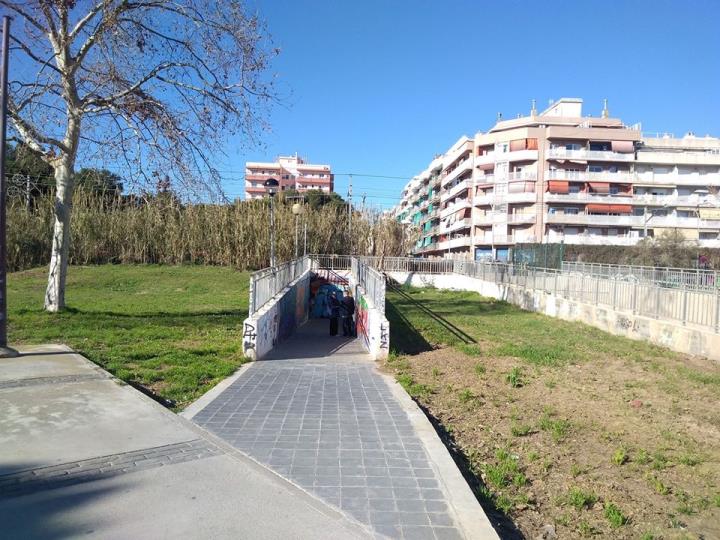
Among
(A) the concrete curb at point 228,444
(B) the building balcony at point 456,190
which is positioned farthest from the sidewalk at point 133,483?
(B) the building balcony at point 456,190

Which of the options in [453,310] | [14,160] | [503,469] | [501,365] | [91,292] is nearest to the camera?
[503,469]

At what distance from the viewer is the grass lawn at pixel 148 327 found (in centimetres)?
898

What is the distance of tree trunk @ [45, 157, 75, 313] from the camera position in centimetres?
1527

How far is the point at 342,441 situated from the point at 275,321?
25.1 feet

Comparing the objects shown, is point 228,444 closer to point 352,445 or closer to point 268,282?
point 352,445

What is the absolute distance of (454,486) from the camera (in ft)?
14.6

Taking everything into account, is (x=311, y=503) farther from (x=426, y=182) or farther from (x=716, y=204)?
(x=426, y=182)

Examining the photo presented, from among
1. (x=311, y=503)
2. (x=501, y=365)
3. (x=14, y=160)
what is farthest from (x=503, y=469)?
(x=14, y=160)

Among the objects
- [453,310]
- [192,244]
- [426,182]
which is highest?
[426,182]

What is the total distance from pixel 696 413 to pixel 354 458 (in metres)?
4.66

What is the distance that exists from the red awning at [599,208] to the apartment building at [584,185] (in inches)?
4.7

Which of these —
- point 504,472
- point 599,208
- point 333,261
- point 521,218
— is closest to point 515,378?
point 504,472

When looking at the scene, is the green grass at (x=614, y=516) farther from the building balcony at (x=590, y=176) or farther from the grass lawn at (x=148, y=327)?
the building balcony at (x=590, y=176)

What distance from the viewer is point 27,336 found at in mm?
12078
